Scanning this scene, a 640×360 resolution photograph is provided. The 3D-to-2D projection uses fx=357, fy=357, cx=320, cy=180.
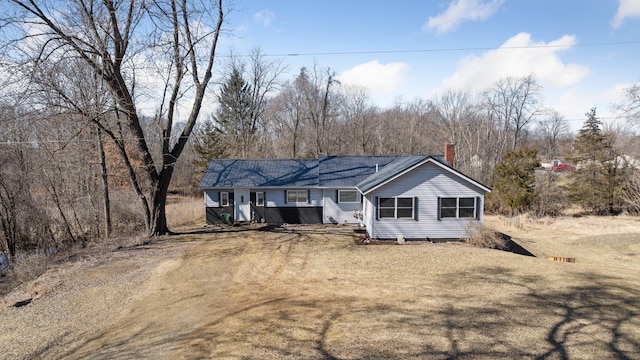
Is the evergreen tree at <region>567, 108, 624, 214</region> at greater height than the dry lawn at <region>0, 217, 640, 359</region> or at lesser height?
greater

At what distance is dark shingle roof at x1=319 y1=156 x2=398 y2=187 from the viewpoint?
73.4 feet

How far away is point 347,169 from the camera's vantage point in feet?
77.6

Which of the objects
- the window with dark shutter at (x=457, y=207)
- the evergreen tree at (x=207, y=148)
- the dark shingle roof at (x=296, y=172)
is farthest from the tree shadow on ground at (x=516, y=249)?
the evergreen tree at (x=207, y=148)

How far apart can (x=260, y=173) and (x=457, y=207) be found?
12.4m

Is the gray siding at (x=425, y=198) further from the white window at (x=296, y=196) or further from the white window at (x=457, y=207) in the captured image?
the white window at (x=296, y=196)

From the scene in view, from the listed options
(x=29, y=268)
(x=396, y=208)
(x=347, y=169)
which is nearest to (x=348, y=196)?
(x=347, y=169)

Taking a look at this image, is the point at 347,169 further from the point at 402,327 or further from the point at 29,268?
the point at 29,268

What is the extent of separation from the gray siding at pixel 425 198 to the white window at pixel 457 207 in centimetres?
23

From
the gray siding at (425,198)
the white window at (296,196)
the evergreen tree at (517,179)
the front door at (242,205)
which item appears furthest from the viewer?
the evergreen tree at (517,179)

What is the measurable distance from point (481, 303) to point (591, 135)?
27.0 metres

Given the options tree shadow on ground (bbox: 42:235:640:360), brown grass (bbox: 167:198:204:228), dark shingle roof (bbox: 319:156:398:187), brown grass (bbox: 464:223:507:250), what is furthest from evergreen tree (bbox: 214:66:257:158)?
tree shadow on ground (bbox: 42:235:640:360)

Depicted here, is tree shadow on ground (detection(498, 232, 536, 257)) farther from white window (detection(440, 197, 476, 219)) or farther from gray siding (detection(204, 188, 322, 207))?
gray siding (detection(204, 188, 322, 207))

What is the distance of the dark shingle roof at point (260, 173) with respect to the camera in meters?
22.5

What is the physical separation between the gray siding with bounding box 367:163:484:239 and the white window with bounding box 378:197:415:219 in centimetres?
21
